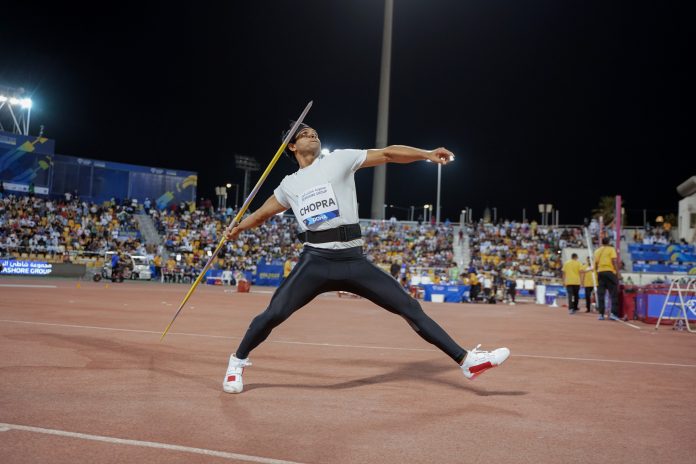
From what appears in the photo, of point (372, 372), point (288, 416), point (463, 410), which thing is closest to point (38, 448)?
point (288, 416)

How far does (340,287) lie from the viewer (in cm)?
484

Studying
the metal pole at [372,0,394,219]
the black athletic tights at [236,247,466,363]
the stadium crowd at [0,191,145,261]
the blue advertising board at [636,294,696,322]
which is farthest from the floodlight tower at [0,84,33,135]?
the black athletic tights at [236,247,466,363]

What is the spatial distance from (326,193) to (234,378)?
1684mm

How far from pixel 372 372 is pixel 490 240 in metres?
38.9

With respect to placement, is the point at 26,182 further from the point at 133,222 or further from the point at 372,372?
the point at 372,372

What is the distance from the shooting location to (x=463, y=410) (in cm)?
440

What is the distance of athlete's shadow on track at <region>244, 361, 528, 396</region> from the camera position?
5109 mm

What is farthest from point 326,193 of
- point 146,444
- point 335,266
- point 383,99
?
point 383,99

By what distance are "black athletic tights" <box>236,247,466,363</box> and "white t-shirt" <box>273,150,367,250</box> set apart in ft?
0.40

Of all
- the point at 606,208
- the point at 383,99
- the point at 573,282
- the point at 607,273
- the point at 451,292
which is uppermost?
the point at 383,99

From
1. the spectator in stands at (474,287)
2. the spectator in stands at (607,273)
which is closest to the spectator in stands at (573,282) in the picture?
the spectator in stands at (607,273)

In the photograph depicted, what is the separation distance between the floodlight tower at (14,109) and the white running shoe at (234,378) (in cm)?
4862

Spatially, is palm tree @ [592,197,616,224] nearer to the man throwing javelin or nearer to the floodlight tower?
the floodlight tower

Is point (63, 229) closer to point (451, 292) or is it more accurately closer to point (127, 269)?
point (127, 269)
